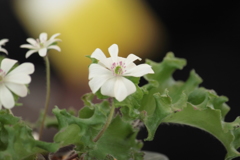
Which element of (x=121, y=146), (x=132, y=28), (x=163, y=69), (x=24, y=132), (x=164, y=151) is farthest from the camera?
(x=132, y=28)

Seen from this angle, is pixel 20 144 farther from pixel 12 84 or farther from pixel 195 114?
pixel 195 114

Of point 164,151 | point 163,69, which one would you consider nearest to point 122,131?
point 163,69

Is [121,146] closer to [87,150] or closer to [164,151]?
[87,150]

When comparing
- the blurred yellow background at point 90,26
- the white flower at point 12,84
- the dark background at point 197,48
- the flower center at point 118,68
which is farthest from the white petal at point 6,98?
the blurred yellow background at point 90,26

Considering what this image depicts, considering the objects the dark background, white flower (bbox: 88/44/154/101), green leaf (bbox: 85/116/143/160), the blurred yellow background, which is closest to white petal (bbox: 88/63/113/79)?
white flower (bbox: 88/44/154/101)

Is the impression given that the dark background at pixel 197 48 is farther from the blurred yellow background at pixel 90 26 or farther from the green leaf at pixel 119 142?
the green leaf at pixel 119 142

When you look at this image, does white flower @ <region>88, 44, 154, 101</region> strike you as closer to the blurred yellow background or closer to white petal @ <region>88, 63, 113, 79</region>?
white petal @ <region>88, 63, 113, 79</region>

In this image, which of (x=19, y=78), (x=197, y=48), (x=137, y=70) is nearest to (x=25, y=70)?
(x=19, y=78)
